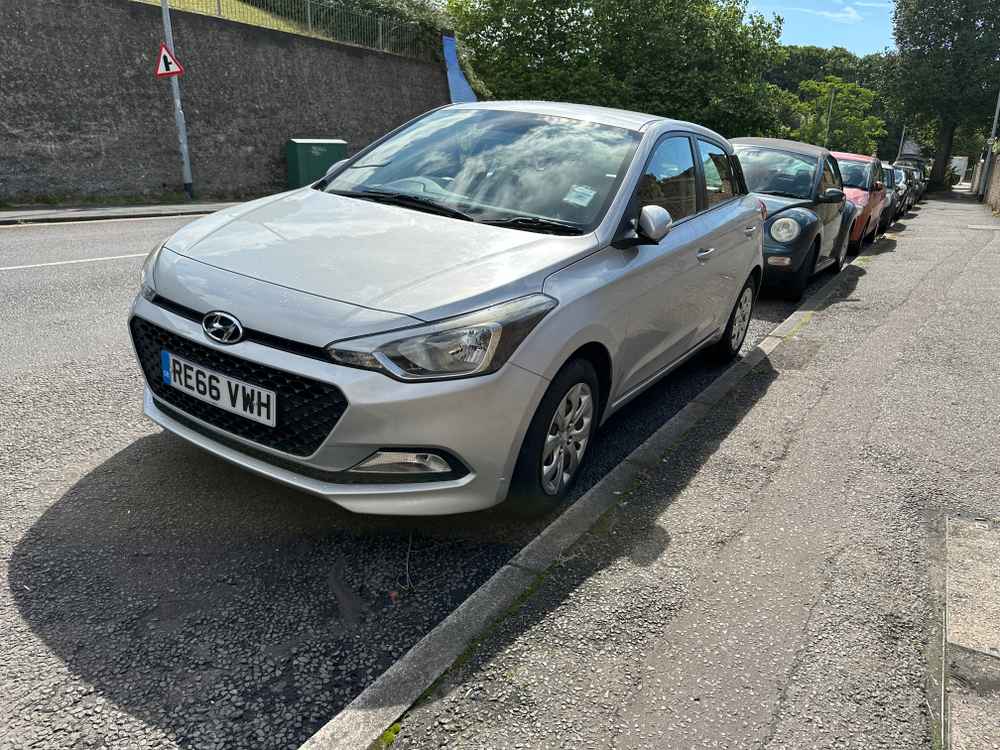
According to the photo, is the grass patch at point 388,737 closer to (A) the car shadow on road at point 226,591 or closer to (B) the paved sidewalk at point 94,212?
(A) the car shadow on road at point 226,591

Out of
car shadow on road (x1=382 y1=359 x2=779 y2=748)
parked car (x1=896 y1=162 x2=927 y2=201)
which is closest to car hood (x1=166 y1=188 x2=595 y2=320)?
car shadow on road (x1=382 y1=359 x2=779 y2=748)

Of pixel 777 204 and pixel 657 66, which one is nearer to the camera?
pixel 777 204

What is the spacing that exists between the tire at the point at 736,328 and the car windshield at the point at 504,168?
2.10m

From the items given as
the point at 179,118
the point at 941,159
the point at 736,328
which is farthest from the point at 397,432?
the point at 941,159

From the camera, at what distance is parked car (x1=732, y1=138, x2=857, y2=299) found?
876 cm

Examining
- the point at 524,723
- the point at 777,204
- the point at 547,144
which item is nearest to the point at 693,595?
Result: the point at 524,723

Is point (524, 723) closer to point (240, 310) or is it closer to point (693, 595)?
point (693, 595)

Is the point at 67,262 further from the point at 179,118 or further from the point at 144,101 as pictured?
the point at 144,101

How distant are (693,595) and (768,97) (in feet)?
125

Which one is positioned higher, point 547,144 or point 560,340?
point 547,144

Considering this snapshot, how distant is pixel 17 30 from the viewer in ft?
50.9

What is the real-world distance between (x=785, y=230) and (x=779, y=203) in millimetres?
599

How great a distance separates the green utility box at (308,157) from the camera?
20906 millimetres

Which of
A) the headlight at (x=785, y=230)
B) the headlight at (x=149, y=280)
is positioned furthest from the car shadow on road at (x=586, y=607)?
the headlight at (x=785, y=230)
